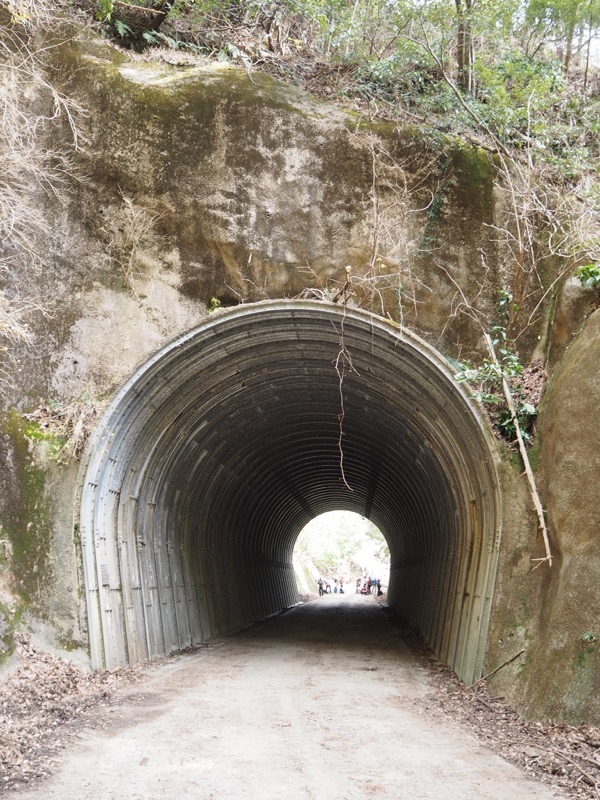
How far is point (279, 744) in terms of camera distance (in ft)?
20.2

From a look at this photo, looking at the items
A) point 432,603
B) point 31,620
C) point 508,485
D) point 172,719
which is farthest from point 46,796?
point 432,603

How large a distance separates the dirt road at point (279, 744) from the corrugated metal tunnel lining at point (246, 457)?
1.26 meters

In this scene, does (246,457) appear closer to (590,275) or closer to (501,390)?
(501,390)

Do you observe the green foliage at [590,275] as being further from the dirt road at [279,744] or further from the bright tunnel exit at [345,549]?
the bright tunnel exit at [345,549]

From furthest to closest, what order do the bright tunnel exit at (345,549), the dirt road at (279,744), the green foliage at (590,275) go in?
the bright tunnel exit at (345,549), the green foliage at (590,275), the dirt road at (279,744)

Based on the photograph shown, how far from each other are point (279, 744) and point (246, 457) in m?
8.88

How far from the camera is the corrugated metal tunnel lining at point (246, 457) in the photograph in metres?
9.27

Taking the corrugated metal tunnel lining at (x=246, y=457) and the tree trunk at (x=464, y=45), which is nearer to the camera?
the corrugated metal tunnel lining at (x=246, y=457)

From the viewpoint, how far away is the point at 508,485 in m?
8.54

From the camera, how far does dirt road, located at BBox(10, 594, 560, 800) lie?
16.0 feet

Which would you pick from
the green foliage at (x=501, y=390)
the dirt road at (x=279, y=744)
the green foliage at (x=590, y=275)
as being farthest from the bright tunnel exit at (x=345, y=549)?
the green foliage at (x=590, y=275)

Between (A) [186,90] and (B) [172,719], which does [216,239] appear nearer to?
(A) [186,90]

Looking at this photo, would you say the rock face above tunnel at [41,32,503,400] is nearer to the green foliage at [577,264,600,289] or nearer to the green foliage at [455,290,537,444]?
the green foliage at [455,290,537,444]

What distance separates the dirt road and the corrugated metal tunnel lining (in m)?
1.26
